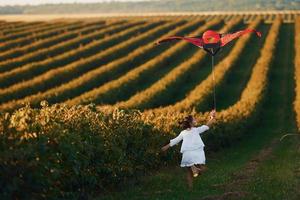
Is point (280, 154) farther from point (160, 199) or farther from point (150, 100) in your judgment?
point (150, 100)

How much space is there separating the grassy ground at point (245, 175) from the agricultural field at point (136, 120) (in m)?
0.03

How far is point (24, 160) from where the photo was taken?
36.1 feet

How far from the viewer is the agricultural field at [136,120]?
12461 mm

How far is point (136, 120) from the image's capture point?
19047 millimetres

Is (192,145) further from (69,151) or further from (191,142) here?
(69,151)

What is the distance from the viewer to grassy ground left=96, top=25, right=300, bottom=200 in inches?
587

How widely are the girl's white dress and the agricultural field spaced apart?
98 centimetres

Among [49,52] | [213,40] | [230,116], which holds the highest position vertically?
[213,40]

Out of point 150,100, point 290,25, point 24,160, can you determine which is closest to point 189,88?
point 150,100

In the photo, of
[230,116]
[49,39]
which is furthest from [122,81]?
[49,39]

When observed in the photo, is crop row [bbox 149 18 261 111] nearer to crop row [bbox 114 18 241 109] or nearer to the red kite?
crop row [bbox 114 18 241 109]

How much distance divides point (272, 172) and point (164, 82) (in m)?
27.8

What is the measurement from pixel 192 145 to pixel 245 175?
15.3 feet

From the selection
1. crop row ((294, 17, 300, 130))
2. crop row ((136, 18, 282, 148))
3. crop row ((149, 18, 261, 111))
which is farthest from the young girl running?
crop row ((294, 17, 300, 130))
